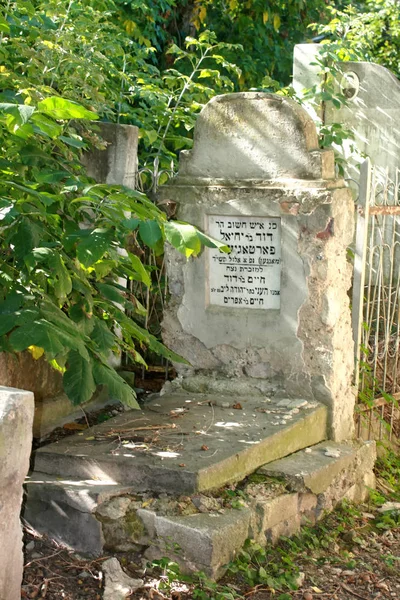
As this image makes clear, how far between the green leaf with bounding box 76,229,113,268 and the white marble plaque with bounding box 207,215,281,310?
176 cm

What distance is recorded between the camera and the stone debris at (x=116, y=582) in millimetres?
3598

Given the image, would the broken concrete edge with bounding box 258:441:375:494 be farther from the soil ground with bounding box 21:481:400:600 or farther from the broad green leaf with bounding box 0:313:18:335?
the broad green leaf with bounding box 0:313:18:335

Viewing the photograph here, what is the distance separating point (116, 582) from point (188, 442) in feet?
3.16

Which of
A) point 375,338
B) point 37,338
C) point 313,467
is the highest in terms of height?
point 37,338

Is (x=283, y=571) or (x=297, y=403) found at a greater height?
(x=297, y=403)

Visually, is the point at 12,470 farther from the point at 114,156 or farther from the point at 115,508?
the point at 114,156

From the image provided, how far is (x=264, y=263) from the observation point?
5.25m

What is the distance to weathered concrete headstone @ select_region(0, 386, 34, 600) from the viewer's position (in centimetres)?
291

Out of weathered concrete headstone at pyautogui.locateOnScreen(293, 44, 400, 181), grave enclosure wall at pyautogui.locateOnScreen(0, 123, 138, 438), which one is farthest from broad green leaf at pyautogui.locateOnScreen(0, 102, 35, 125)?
weathered concrete headstone at pyautogui.locateOnScreen(293, 44, 400, 181)

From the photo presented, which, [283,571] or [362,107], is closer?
[283,571]

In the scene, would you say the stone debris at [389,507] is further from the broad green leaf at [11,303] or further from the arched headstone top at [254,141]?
the broad green leaf at [11,303]

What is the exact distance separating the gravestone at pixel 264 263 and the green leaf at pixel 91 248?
5.79 ft

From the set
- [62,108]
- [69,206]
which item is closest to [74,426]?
[69,206]

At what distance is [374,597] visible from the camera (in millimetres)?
4074
